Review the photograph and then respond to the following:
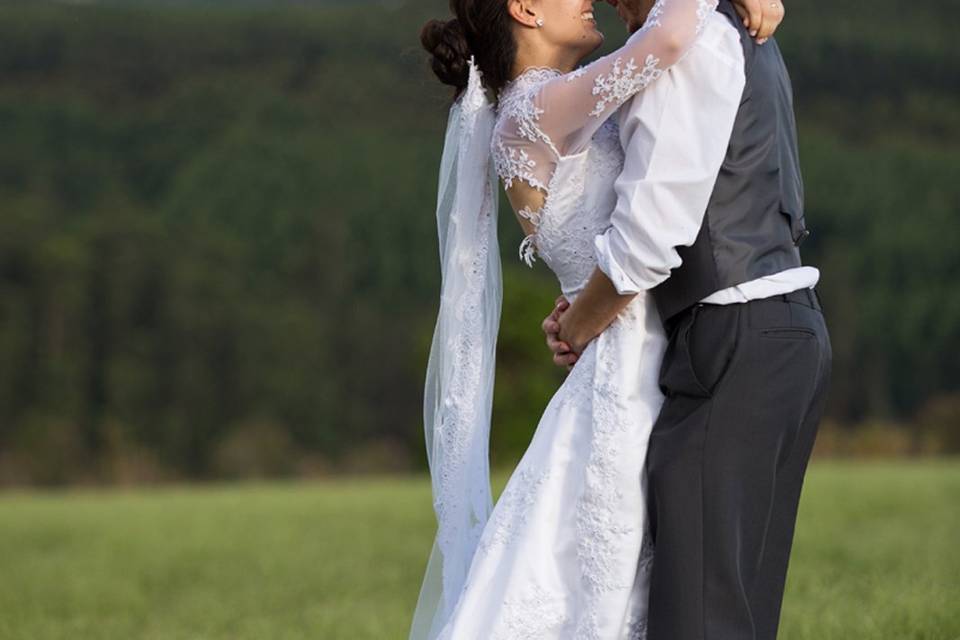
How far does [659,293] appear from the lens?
3.75 metres

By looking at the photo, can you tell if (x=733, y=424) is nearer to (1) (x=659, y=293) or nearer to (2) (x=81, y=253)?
(1) (x=659, y=293)

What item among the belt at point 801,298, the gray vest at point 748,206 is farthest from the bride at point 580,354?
the belt at point 801,298

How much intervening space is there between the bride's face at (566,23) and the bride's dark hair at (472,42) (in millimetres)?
110

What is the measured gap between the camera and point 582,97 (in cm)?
377

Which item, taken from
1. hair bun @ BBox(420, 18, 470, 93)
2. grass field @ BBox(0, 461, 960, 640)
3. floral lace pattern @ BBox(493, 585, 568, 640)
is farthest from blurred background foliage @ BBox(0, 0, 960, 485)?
floral lace pattern @ BBox(493, 585, 568, 640)

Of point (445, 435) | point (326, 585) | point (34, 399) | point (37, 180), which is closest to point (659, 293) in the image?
point (445, 435)

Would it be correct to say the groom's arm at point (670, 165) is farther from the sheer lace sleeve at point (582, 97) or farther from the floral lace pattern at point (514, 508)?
the floral lace pattern at point (514, 508)

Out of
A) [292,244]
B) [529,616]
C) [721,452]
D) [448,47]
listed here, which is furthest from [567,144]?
[292,244]

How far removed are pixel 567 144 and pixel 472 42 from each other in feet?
2.00

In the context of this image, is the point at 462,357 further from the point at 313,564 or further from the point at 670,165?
the point at 313,564

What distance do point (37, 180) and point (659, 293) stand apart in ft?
248

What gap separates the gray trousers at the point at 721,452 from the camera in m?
3.58

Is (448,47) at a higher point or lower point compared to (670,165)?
higher

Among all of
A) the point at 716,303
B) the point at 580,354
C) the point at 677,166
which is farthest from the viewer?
the point at 580,354
